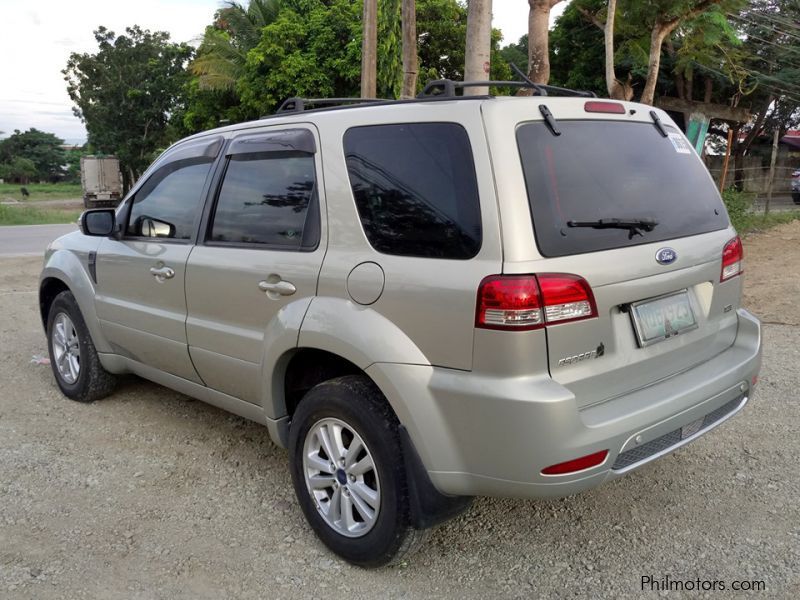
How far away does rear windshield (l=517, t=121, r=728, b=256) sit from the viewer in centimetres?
246

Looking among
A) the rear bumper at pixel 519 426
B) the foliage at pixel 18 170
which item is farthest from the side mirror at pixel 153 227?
the foliage at pixel 18 170

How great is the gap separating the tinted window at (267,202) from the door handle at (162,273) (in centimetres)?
37

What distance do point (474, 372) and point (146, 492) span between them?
→ 2.06 meters

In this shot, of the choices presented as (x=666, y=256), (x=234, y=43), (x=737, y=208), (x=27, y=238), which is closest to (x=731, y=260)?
(x=666, y=256)

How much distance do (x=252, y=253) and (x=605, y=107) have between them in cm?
167

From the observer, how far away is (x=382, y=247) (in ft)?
8.86

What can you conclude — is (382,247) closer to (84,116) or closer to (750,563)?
(750,563)

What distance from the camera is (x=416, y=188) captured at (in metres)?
2.63

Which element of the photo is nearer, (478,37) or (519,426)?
(519,426)

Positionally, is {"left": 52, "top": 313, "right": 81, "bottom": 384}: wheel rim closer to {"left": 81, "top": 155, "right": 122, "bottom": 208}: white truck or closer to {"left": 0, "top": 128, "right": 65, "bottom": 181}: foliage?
{"left": 81, "top": 155, "right": 122, "bottom": 208}: white truck

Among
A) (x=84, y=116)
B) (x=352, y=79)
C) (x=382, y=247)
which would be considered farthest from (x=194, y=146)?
(x=84, y=116)

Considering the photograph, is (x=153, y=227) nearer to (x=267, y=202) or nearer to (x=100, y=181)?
(x=267, y=202)

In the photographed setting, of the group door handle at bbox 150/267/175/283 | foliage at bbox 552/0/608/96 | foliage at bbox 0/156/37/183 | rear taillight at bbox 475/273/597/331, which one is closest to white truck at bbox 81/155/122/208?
foliage at bbox 552/0/608/96

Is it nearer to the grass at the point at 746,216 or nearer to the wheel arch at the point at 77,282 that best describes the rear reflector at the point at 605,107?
the wheel arch at the point at 77,282
